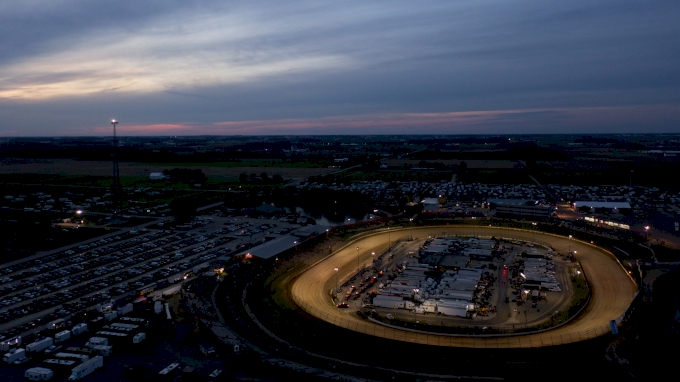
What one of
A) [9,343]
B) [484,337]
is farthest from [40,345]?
[484,337]

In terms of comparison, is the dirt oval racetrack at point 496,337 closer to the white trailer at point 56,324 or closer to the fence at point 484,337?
the fence at point 484,337

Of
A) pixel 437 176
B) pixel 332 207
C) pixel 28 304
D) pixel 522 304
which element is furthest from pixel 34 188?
pixel 522 304

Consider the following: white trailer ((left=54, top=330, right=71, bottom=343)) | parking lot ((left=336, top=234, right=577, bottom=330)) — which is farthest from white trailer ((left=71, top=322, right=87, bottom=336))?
parking lot ((left=336, top=234, right=577, bottom=330))

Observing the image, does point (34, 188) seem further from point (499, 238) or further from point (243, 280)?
point (499, 238)

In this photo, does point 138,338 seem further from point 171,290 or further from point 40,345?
point 171,290

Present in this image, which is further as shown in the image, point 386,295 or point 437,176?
point 437,176

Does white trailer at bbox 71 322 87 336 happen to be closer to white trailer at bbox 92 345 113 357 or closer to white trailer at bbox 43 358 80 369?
white trailer at bbox 92 345 113 357
